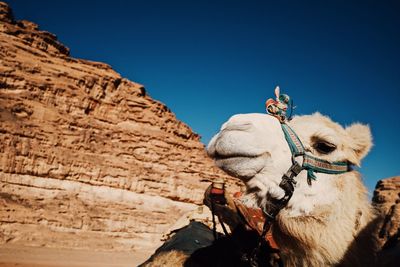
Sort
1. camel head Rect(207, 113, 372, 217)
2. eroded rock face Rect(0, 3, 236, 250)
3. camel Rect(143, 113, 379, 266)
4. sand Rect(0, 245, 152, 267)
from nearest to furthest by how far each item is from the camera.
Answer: camel Rect(143, 113, 379, 266) → camel head Rect(207, 113, 372, 217) → sand Rect(0, 245, 152, 267) → eroded rock face Rect(0, 3, 236, 250)

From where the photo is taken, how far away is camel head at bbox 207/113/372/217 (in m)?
2.15

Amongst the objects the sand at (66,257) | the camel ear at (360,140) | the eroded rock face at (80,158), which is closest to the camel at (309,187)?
the camel ear at (360,140)

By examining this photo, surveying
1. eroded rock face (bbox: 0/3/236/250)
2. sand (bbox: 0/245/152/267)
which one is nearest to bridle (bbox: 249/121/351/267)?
sand (bbox: 0/245/152/267)

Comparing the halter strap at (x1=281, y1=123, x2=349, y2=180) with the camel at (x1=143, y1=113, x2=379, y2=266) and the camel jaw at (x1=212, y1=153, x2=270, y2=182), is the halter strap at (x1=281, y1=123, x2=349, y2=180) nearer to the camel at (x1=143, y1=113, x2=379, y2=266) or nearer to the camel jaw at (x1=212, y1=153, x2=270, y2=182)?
the camel at (x1=143, y1=113, x2=379, y2=266)

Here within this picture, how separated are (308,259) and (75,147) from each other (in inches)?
1444

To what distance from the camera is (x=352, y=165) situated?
7.66 ft

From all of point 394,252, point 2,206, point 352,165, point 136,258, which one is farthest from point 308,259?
point 2,206

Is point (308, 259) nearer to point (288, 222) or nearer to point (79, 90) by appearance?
point (288, 222)

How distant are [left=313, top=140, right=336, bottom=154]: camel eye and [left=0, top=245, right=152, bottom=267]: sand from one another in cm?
2092

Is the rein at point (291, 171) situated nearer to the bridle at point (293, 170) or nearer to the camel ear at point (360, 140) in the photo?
the bridle at point (293, 170)

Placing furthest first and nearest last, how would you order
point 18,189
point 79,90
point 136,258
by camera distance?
1. point 79,90
2. point 18,189
3. point 136,258

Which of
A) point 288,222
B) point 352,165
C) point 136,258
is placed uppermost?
point 136,258

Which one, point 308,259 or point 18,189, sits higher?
point 18,189

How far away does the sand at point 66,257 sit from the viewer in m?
21.4
